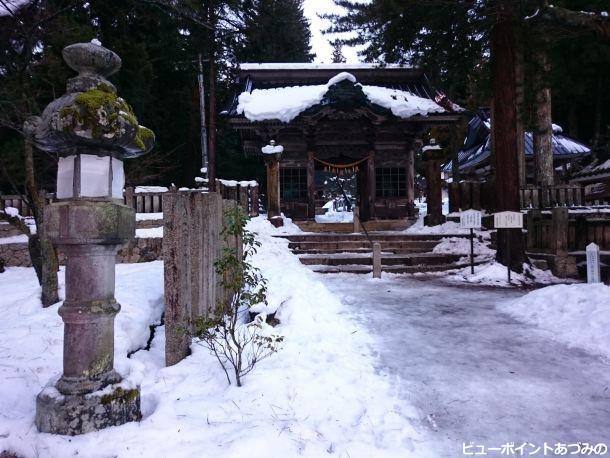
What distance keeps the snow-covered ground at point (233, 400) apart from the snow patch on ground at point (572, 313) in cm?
243

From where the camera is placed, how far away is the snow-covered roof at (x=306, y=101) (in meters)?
14.8

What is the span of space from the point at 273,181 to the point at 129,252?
5963mm

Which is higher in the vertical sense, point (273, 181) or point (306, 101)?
point (306, 101)

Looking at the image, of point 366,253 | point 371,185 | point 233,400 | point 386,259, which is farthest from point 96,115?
point 371,185

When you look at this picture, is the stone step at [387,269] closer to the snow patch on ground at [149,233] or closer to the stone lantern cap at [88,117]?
the snow patch on ground at [149,233]

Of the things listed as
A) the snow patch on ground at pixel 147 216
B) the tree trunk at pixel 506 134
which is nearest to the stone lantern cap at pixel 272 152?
the snow patch on ground at pixel 147 216

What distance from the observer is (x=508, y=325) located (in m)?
5.35

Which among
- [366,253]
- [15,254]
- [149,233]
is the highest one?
[149,233]

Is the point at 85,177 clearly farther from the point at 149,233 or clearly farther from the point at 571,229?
the point at 571,229

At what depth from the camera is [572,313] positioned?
5301 millimetres

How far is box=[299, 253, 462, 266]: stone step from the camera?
35.0 feet

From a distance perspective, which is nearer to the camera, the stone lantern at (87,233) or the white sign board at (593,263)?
the stone lantern at (87,233)

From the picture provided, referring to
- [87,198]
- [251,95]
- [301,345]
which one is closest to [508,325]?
[301,345]

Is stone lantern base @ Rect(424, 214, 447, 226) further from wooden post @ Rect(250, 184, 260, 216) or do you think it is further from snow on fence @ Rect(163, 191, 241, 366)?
snow on fence @ Rect(163, 191, 241, 366)
